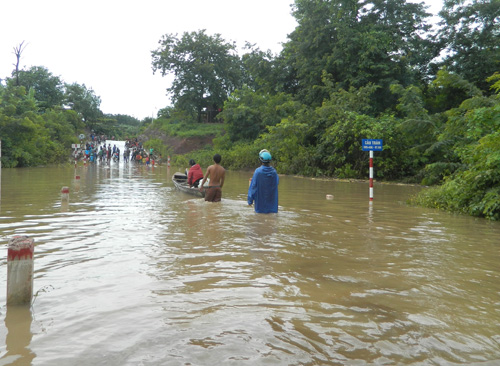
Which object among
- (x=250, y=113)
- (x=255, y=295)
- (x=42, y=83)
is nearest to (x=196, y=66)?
(x=250, y=113)

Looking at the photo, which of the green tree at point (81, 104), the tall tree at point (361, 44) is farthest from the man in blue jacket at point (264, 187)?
the green tree at point (81, 104)

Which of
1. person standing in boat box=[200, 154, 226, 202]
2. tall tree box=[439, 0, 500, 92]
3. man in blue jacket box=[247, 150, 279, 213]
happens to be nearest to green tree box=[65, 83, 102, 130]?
tall tree box=[439, 0, 500, 92]

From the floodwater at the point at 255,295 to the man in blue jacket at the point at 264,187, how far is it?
657mm

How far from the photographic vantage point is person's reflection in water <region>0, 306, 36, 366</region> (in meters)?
2.98

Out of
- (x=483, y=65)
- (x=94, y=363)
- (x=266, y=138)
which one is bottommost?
(x=94, y=363)

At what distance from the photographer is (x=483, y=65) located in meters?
27.3

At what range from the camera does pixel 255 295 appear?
438 cm

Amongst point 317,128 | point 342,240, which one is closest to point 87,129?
point 317,128

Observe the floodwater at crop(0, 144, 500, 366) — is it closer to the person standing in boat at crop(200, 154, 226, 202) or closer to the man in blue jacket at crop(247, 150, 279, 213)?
the man in blue jacket at crop(247, 150, 279, 213)

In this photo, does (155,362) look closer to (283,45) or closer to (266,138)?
(266,138)

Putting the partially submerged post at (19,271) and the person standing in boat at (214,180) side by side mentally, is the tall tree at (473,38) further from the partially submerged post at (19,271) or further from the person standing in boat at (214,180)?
the partially submerged post at (19,271)

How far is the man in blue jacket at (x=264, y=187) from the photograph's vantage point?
354 inches

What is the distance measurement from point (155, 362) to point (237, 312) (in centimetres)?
108

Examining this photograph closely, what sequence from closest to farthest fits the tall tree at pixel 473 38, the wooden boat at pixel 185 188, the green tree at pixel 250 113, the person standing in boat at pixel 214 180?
the person standing in boat at pixel 214 180, the wooden boat at pixel 185 188, the tall tree at pixel 473 38, the green tree at pixel 250 113
